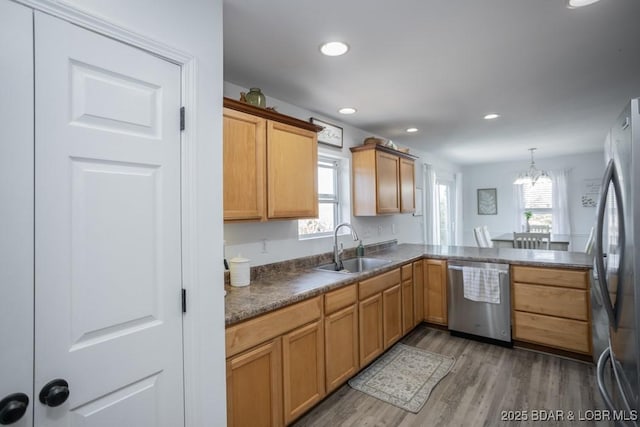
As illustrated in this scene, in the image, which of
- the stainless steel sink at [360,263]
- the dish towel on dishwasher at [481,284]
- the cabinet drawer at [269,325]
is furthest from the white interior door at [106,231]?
the dish towel on dishwasher at [481,284]

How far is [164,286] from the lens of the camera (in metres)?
1.22

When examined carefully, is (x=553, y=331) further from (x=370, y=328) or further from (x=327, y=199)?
(x=327, y=199)

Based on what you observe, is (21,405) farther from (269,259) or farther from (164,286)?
(269,259)

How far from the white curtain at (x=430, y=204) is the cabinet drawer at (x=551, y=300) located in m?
2.44

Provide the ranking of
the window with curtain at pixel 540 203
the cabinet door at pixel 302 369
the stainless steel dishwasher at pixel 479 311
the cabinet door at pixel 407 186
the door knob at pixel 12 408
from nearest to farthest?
the door knob at pixel 12 408 → the cabinet door at pixel 302 369 → the stainless steel dishwasher at pixel 479 311 → the cabinet door at pixel 407 186 → the window with curtain at pixel 540 203

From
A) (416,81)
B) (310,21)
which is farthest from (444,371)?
(310,21)

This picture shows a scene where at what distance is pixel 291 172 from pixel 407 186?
2208mm

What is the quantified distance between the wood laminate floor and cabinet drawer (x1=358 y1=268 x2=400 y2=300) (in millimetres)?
735

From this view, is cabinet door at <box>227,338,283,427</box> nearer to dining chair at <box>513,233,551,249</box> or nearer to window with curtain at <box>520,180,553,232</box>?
dining chair at <box>513,233,551,249</box>

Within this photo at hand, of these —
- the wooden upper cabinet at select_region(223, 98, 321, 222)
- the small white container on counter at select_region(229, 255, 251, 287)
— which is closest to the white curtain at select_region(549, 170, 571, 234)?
the wooden upper cabinet at select_region(223, 98, 321, 222)

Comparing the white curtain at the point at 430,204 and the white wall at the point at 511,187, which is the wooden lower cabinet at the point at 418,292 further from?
the white wall at the point at 511,187

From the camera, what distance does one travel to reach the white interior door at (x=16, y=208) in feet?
2.84

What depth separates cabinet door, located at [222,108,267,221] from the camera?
1931mm

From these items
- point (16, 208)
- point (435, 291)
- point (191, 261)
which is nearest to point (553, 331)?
point (435, 291)
